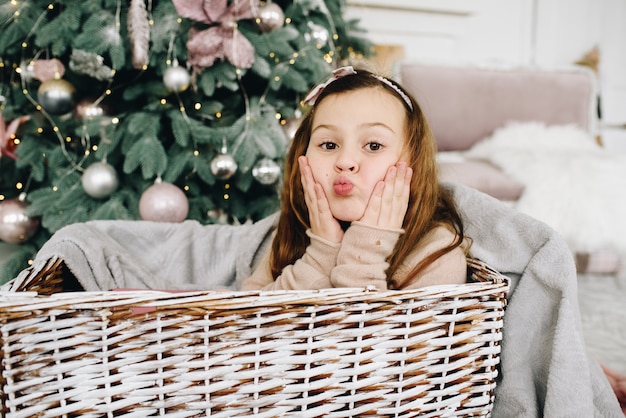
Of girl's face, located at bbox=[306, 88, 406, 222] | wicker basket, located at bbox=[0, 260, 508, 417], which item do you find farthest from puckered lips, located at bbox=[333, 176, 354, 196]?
wicker basket, located at bbox=[0, 260, 508, 417]

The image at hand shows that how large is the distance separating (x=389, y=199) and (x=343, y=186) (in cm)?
7

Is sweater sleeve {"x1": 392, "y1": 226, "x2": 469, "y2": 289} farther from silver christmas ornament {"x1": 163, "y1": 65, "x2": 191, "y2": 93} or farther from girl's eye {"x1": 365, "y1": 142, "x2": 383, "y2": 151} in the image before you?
silver christmas ornament {"x1": 163, "y1": 65, "x2": 191, "y2": 93}

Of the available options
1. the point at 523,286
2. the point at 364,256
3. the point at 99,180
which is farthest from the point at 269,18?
the point at 523,286

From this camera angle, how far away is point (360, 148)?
79 centimetres

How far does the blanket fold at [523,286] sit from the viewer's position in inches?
25.4

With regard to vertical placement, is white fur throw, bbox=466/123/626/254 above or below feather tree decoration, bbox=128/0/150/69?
below

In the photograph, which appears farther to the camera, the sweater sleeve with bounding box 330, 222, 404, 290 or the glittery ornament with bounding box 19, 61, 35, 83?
the glittery ornament with bounding box 19, 61, 35, 83

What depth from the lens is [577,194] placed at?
1614mm

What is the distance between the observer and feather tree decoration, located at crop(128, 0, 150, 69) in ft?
3.92

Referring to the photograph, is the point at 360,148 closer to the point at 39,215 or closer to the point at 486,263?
the point at 486,263

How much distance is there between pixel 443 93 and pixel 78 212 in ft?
5.12

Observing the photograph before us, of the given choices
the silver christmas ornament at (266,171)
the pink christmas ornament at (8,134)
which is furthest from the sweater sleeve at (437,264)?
the pink christmas ornament at (8,134)

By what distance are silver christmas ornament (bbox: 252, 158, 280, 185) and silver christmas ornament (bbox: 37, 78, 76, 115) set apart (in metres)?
0.51

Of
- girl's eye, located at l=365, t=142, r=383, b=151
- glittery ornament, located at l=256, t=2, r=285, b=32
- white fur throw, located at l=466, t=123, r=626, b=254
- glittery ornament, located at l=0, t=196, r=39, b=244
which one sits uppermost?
glittery ornament, located at l=256, t=2, r=285, b=32
